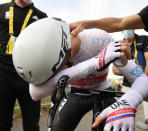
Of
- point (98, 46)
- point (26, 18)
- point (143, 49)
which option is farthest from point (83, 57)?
point (143, 49)

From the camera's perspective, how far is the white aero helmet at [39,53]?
0.73 m

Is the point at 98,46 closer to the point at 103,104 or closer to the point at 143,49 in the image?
the point at 103,104

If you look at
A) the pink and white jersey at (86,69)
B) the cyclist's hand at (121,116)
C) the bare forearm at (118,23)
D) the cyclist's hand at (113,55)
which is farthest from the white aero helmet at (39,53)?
the bare forearm at (118,23)

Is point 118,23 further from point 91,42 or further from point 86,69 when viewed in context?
point 86,69

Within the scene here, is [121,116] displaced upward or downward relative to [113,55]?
downward

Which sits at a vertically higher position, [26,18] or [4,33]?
A: [26,18]

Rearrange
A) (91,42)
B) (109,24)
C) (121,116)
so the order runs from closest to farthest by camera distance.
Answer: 1. (121,116)
2. (91,42)
3. (109,24)

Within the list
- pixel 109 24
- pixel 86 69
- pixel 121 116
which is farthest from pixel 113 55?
pixel 109 24

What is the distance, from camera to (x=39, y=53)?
28.7 inches

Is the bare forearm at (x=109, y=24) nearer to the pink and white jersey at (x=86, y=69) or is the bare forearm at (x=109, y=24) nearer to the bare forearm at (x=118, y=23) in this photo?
the bare forearm at (x=118, y=23)

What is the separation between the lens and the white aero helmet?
733 mm

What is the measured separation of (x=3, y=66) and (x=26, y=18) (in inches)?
16.2

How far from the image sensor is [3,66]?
131 cm

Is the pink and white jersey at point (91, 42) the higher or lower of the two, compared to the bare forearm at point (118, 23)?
lower
